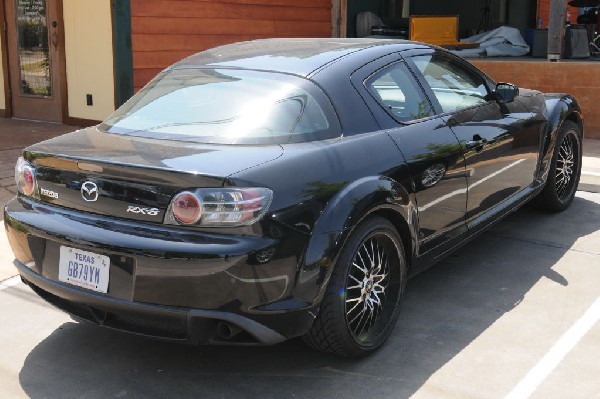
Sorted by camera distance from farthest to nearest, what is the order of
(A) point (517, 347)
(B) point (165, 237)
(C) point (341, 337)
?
(A) point (517, 347) < (C) point (341, 337) < (B) point (165, 237)

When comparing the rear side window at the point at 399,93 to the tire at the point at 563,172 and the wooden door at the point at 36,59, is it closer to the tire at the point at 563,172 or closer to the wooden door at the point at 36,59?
the tire at the point at 563,172

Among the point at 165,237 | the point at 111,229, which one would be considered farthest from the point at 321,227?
the point at 111,229

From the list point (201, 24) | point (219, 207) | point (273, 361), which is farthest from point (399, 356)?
point (201, 24)

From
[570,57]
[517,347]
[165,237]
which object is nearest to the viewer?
[165,237]

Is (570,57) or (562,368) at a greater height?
(570,57)

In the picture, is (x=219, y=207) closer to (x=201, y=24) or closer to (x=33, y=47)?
(x=201, y=24)

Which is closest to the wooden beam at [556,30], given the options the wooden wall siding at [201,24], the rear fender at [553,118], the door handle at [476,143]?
the wooden wall siding at [201,24]

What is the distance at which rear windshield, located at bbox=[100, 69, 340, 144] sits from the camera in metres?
3.35

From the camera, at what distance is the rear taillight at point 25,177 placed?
3.39 m

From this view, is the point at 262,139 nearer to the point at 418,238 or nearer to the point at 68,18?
the point at 418,238

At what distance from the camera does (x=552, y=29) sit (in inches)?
388

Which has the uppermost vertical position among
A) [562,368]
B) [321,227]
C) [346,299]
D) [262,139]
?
[262,139]

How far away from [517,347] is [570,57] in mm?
8231

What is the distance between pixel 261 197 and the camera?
2.92 metres
